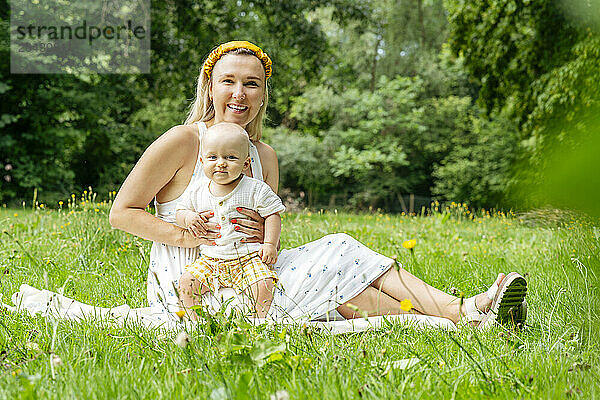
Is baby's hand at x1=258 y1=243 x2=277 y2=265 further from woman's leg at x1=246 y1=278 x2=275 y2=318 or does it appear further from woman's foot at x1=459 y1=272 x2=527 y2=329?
woman's foot at x1=459 y1=272 x2=527 y2=329

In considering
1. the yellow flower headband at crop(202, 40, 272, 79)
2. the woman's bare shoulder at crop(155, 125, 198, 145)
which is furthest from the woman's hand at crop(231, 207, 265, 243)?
the yellow flower headband at crop(202, 40, 272, 79)

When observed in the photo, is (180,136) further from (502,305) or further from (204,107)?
(502,305)

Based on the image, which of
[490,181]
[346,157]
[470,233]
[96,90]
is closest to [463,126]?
[490,181]

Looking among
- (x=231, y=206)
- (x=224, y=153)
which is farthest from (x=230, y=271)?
(x=224, y=153)

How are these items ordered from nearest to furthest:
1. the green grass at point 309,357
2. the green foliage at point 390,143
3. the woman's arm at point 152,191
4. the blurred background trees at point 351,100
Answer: the green grass at point 309,357
the woman's arm at point 152,191
the blurred background trees at point 351,100
the green foliage at point 390,143

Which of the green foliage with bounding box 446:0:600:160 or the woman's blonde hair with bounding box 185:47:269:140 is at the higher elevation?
the green foliage with bounding box 446:0:600:160

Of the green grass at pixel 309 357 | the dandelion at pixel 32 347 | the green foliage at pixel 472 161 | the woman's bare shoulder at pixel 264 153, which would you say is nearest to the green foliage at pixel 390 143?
the green foliage at pixel 472 161

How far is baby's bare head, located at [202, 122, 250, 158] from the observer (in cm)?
228

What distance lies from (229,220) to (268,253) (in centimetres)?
23

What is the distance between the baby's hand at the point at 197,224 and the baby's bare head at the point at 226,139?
283mm

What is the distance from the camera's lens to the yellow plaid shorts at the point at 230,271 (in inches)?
89.3

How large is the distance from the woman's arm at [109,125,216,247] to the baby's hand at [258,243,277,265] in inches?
12.2

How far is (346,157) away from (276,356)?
16659mm

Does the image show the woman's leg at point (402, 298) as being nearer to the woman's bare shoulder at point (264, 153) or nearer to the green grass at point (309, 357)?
the green grass at point (309, 357)
